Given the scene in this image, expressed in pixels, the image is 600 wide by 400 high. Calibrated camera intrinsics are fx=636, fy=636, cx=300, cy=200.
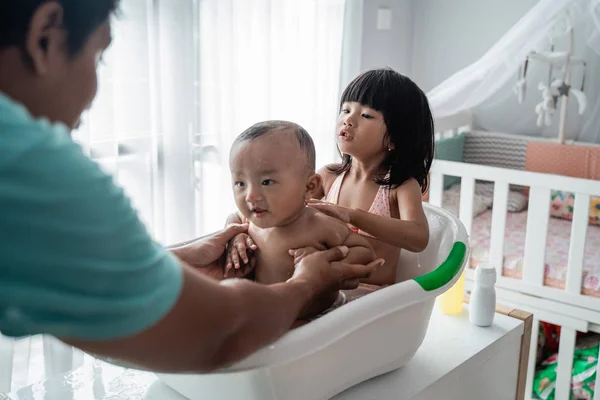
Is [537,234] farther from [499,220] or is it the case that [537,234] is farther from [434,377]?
[434,377]

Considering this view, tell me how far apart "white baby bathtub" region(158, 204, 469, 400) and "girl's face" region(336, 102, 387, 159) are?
0.24m

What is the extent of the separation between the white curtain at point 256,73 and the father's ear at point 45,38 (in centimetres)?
135

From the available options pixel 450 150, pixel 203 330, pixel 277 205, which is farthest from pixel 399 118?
pixel 450 150

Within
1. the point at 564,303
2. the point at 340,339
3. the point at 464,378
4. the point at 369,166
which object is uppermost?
the point at 369,166

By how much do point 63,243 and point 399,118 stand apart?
2.60 ft

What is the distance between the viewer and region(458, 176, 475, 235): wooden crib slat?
7.05 ft

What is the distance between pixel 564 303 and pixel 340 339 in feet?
4.88

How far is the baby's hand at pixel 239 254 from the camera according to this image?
3.08 ft

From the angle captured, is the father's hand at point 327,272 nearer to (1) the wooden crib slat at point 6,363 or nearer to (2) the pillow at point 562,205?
(1) the wooden crib slat at point 6,363

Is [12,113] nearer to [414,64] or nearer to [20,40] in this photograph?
[20,40]

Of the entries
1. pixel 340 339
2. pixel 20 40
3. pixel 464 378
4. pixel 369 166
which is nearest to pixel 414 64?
pixel 369 166

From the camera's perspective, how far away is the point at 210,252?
0.94m

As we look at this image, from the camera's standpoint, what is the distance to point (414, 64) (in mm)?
3209

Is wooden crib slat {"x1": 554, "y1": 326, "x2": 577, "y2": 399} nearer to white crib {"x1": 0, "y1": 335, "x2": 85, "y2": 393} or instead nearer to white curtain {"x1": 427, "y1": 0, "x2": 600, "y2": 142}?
white curtain {"x1": 427, "y1": 0, "x2": 600, "y2": 142}
